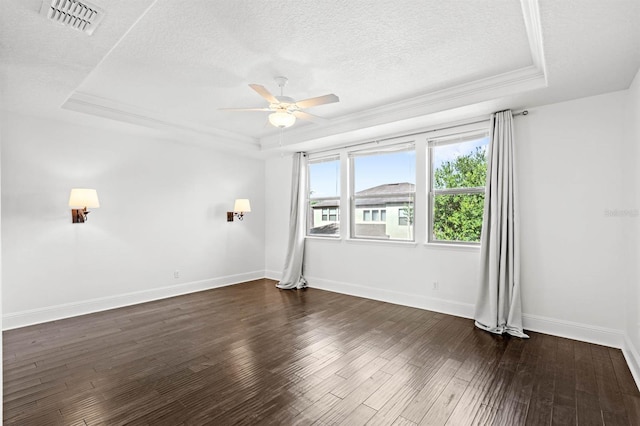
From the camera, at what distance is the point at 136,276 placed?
5.00 meters

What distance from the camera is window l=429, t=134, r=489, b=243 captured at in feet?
14.1

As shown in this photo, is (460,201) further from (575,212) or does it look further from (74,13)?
(74,13)

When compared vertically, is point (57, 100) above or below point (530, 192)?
above

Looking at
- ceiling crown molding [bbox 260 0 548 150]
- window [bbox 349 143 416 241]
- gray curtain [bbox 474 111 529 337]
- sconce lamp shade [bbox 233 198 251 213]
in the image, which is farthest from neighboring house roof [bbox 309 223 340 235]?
gray curtain [bbox 474 111 529 337]

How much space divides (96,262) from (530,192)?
5.86 meters

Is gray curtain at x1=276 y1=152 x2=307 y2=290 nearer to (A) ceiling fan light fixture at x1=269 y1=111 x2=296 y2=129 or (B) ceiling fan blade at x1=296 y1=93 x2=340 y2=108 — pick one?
(A) ceiling fan light fixture at x1=269 y1=111 x2=296 y2=129

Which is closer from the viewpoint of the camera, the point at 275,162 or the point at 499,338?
the point at 499,338

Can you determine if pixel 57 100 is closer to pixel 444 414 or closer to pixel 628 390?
pixel 444 414

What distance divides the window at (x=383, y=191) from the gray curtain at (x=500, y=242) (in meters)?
1.17

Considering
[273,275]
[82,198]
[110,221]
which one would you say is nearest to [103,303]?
[110,221]

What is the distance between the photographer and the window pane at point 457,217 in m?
4.32

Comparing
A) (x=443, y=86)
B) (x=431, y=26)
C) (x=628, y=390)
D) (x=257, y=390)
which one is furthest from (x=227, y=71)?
(x=628, y=390)

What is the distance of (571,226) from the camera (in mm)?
3537

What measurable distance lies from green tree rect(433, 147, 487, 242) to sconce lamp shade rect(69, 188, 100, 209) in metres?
4.69
